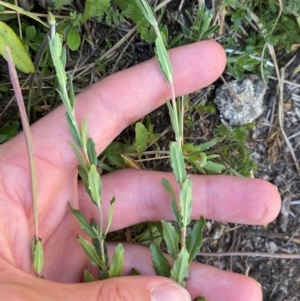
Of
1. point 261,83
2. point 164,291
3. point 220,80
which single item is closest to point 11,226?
point 164,291

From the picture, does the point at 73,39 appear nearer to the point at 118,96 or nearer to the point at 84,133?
the point at 118,96

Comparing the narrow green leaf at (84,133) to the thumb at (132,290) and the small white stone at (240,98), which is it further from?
the small white stone at (240,98)

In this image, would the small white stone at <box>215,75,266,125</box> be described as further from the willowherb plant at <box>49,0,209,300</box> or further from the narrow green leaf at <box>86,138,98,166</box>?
the narrow green leaf at <box>86,138,98,166</box>

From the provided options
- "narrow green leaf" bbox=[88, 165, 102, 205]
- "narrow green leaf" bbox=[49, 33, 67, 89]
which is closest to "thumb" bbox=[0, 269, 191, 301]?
"narrow green leaf" bbox=[88, 165, 102, 205]

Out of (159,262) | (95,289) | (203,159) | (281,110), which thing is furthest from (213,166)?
(95,289)

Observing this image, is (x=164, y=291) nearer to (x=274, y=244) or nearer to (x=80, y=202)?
(x=80, y=202)

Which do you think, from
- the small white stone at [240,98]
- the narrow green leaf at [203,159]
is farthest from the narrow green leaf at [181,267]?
the small white stone at [240,98]
